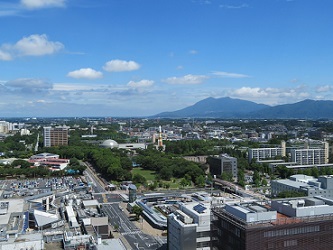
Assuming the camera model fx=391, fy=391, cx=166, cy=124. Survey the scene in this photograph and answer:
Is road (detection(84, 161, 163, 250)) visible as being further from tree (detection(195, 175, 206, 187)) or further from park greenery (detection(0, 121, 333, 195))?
tree (detection(195, 175, 206, 187))

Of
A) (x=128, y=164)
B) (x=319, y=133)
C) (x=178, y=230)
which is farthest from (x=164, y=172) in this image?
(x=319, y=133)

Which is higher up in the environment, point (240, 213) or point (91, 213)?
point (240, 213)

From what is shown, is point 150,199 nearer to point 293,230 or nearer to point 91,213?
point 91,213

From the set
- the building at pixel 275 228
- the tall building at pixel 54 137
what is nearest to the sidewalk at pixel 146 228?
the building at pixel 275 228

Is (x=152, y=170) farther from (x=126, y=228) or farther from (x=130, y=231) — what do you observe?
(x=130, y=231)

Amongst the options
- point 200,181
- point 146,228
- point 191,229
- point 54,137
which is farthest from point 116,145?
point 191,229

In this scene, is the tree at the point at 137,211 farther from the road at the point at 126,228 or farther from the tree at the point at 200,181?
the tree at the point at 200,181
